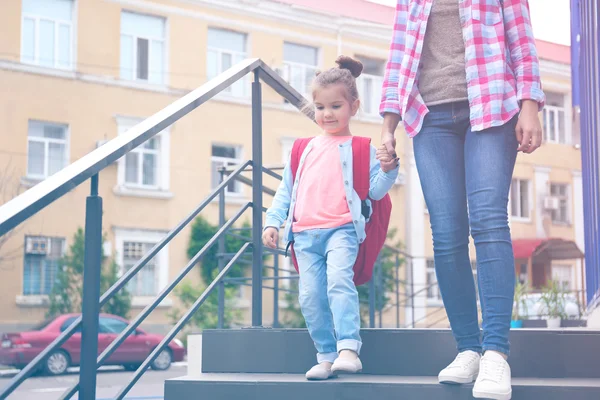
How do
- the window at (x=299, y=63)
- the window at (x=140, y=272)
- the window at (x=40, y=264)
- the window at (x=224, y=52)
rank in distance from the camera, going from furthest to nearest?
the window at (x=299, y=63)
the window at (x=224, y=52)
the window at (x=140, y=272)
the window at (x=40, y=264)

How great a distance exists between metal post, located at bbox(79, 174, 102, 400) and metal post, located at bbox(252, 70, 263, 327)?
1.23 m

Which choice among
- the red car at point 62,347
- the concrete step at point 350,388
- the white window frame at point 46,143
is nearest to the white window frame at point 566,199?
the red car at point 62,347

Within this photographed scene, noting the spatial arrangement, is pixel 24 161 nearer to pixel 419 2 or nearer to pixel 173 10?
pixel 173 10

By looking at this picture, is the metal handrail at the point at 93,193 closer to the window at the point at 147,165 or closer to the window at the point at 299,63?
the window at the point at 147,165

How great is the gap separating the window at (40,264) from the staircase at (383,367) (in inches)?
551

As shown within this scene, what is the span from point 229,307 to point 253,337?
45.5 feet

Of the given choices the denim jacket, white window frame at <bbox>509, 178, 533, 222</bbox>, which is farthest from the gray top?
white window frame at <bbox>509, 178, 533, 222</bbox>

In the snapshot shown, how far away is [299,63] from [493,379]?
18.2 meters

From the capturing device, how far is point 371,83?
815 inches

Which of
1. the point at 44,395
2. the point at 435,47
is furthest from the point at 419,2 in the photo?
the point at 44,395

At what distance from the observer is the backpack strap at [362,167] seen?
279 centimetres

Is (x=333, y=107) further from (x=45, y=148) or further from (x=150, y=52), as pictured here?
(x=150, y=52)

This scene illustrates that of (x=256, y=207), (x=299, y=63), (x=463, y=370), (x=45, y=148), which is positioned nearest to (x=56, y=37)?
(x=45, y=148)

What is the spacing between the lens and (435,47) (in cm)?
246
